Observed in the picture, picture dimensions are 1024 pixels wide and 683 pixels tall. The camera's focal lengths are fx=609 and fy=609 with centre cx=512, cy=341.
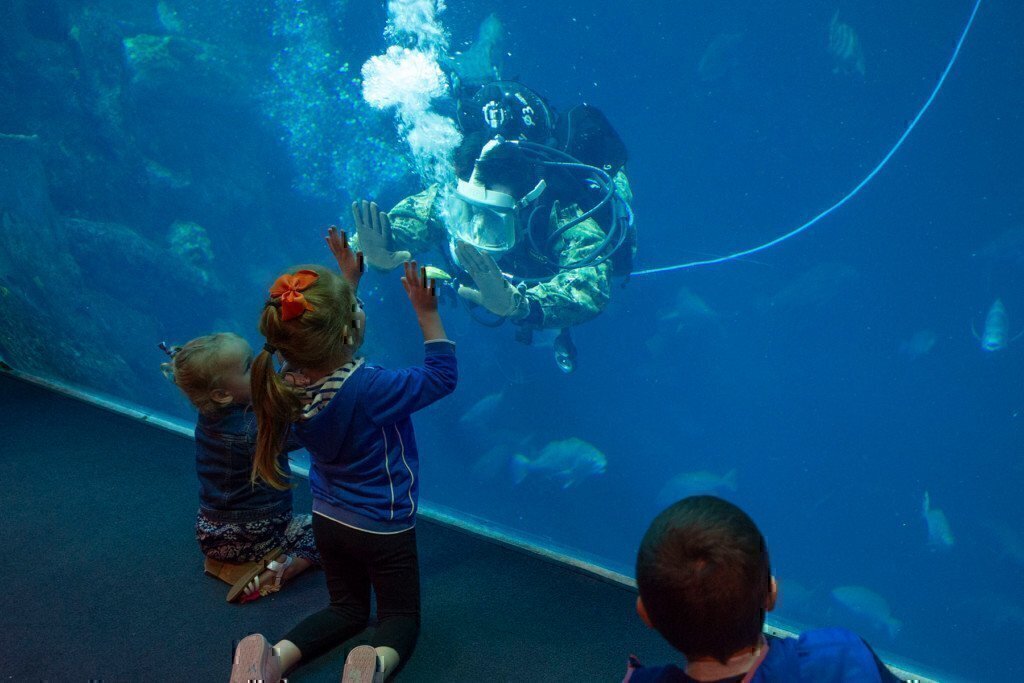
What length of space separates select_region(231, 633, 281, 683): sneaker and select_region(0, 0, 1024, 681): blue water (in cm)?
451

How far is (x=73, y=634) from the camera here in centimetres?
181

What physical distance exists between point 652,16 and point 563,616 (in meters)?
8.50

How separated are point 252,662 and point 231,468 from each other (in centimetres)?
75

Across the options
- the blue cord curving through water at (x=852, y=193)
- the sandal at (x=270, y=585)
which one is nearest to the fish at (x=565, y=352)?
the sandal at (x=270, y=585)

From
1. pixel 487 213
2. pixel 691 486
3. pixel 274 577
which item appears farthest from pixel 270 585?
pixel 691 486

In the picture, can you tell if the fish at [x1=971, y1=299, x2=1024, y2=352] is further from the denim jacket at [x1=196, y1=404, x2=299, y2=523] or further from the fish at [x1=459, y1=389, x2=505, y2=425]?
the denim jacket at [x1=196, y1=404, x2=299, y2=523]

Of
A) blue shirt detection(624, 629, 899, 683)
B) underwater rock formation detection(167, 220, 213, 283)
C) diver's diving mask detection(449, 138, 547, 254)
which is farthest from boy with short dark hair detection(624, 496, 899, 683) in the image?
underwater rock formation detection(167, 220, 213, 283)

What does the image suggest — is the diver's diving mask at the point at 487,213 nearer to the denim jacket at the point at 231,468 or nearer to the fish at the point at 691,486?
the denim jacket at the point at 231,468

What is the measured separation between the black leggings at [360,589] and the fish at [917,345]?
13.0 metres

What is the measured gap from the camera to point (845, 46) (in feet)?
26.0

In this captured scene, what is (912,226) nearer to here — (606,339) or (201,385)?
(606,339)

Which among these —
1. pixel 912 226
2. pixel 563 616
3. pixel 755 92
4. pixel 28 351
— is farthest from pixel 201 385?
pixel 912 226

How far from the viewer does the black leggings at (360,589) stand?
5.33 feet

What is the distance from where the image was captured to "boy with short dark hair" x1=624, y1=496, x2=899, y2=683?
801mm
